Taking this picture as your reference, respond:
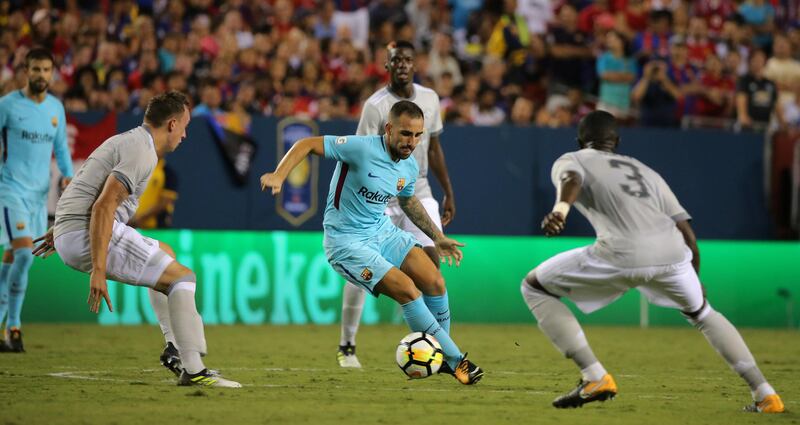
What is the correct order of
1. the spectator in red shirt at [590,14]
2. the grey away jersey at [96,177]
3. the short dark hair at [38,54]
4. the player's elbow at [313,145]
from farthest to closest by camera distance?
the spectator in red shirt at [590,14]
the short dark hair at [38,54]
the player's elbow at [313,145]
the grey away jersey at [96,177]

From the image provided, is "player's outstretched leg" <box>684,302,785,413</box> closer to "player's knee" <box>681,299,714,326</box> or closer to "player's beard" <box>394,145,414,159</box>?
"player's knee" <box>681,299,714,326</box>

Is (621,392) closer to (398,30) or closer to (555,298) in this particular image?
(555,298)

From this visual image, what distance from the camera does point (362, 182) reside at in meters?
8.46

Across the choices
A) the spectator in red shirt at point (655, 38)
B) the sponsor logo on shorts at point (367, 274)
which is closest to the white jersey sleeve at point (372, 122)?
the sponsor logo on shorts at point (367, 274)

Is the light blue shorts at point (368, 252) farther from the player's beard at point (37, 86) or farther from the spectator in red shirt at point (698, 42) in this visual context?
the spectator in red shirt at point (698, 42)

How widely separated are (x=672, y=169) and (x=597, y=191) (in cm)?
1001

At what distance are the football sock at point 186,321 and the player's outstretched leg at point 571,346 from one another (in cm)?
220

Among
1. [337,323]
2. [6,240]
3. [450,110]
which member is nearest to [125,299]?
[337,323]

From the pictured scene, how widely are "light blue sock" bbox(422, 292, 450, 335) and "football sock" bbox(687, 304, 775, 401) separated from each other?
7.16ft

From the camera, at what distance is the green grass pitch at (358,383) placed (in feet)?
22.7

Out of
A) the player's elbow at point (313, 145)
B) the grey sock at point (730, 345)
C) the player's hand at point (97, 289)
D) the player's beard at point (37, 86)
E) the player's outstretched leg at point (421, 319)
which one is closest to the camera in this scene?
the grey sock at point (730, 345)

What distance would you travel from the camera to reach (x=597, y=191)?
23.6ft

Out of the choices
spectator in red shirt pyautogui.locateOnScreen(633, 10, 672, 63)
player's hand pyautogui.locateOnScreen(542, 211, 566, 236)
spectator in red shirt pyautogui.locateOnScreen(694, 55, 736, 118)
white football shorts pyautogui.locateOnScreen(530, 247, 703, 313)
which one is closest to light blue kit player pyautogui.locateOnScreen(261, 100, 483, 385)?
white football shorts pyautogui.locateOnScreen(530, 247, 703, 313)

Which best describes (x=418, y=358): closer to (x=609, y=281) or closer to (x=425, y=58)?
(x=609, y=281)
